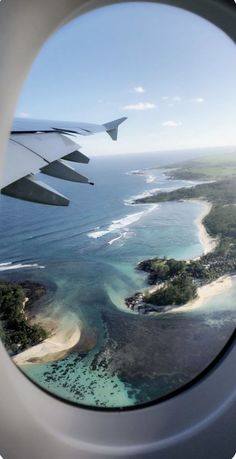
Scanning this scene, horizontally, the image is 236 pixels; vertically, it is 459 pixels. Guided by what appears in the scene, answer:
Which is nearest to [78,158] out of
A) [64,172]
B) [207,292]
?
[64,172]

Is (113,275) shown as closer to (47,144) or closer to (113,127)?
(113,127)

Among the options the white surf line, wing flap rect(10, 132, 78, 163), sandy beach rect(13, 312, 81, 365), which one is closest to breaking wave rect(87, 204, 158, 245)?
the white surf line

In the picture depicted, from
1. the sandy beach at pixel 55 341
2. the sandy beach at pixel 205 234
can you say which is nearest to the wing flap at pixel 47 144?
the sandy beach at pixel 55 341

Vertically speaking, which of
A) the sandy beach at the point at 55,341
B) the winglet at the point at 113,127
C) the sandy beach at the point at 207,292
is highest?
the winglet at the point at 113,127

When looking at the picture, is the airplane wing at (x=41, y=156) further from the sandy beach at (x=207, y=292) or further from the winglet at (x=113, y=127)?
the sandy beach at (x=207, y=292)

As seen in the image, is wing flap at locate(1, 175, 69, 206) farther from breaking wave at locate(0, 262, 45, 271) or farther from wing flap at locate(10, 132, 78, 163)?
breaking wave at locate(0, 262, 45, 271)

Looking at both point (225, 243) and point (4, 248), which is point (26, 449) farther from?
point (225, 243)
